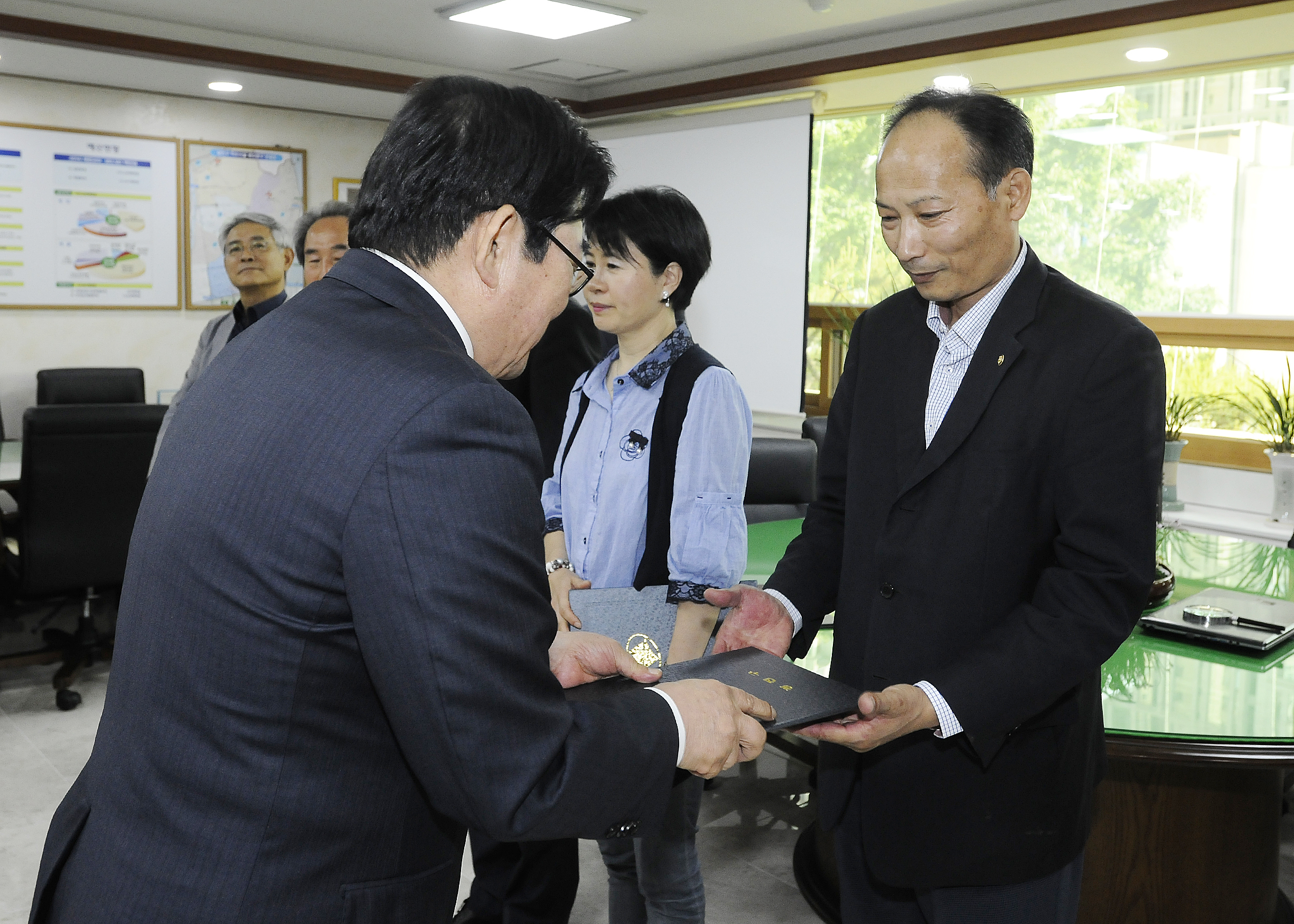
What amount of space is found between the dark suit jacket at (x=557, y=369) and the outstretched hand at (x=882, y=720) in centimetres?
162

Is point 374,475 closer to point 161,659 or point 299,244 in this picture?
point 161,659

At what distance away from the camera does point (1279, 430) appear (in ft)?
15.4

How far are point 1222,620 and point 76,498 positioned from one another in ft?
12.6

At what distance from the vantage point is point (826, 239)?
650 cm

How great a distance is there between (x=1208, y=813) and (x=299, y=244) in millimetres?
2935

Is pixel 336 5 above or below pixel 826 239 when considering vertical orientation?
above

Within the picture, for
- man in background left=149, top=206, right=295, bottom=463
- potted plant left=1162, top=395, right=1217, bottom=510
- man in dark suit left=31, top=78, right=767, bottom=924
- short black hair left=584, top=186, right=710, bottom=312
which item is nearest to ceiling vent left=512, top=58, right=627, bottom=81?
man in background left=149, top=206, right=295, bottom=463

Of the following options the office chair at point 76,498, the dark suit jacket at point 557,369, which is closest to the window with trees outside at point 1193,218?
the dark suit jacket at point 557,369

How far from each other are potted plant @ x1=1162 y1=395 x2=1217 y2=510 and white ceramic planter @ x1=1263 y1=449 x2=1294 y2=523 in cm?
38

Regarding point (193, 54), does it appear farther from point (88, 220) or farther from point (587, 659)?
point (587, 659)

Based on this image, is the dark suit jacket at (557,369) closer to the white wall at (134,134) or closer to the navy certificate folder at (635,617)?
the navy certificate folder at (635,617)

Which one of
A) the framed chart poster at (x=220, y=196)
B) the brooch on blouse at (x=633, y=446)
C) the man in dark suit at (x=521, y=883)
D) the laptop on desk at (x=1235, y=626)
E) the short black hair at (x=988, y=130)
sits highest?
the framed chart poster at (x=220, y=196)

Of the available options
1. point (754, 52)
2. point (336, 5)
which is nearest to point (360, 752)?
point (336, 5)

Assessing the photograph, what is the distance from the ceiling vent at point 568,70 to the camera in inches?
245
